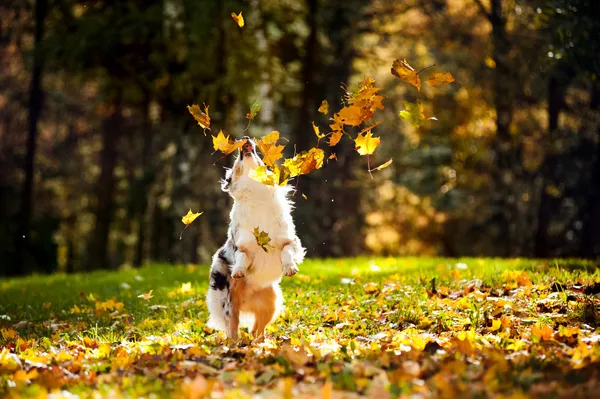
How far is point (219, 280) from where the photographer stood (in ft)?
23.4

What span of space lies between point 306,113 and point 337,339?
565 inches

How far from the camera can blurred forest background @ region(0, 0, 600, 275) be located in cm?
1896

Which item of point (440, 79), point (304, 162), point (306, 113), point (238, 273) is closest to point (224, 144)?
point (304, 162)

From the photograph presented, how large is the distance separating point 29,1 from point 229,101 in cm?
815

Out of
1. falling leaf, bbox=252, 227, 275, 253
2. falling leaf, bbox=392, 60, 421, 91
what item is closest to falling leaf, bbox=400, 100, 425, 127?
falling leaf, bbox=392, 60, 421, 91

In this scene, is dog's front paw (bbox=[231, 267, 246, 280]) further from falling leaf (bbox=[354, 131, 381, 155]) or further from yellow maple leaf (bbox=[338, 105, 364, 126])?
yellow maple leaf (bbox=[338, 105, 364, 126])

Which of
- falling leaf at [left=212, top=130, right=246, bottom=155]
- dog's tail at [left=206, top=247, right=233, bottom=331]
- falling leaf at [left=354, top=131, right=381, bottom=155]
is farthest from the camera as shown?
falling leaf at [left=354, top=131, right=381, bottom=155]

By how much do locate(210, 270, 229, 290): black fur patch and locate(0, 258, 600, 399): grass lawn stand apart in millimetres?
518

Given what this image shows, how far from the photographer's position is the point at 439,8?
22.0 m

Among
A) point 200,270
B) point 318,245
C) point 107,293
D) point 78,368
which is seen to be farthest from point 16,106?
point 78,368

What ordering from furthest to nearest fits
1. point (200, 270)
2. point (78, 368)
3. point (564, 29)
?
point (200, 270)
point (564, 29)
point (78, 368)

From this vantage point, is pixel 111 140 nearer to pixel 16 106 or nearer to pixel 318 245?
pixel 16 106

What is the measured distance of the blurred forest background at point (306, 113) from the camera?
18958 millimetres

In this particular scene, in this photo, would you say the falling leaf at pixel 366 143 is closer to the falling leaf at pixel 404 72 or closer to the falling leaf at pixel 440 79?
the falling leaf at pixel 404 72
